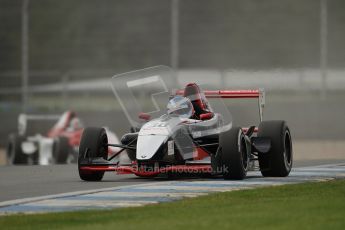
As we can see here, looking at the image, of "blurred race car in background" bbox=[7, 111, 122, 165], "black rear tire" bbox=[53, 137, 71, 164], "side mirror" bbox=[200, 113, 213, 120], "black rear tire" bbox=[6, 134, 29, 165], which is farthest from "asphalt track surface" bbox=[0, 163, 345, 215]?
"black rear tire" bbox=[6, 134, 29, 165]

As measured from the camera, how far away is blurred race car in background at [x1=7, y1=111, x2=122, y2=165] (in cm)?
2094

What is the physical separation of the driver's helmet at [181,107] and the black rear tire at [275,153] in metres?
0.81

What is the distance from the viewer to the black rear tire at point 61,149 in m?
20.8

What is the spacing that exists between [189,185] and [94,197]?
1.43 meters

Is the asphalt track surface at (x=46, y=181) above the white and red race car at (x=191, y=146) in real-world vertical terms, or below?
below

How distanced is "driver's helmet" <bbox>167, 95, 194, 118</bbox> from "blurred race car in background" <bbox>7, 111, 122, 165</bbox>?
7.73 m

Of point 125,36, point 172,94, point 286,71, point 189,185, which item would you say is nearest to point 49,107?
point 125,36

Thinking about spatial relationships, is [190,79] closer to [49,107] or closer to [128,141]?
[49,107]

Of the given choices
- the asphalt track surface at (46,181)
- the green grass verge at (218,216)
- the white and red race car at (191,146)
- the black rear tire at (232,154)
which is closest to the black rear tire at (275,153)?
the white and red race car at (191,146)

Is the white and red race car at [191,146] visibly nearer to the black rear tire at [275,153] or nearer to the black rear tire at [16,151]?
the black rear tire at [275,153]

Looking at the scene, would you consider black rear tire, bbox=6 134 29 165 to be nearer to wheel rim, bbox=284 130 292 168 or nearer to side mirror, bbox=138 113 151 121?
side mirror, bbox=138 113 151 121

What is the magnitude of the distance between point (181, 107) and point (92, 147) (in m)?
1.09

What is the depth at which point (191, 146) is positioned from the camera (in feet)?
42.4

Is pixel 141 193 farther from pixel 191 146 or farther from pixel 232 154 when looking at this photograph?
pixel 191 146
